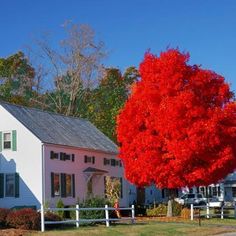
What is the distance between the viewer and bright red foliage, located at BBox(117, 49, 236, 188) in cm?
3578

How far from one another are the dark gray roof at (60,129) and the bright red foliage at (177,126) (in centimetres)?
523

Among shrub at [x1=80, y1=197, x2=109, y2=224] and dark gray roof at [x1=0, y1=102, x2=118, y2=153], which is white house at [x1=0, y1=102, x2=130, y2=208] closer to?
dark gray roof at [x1=0, y1=102, x2=118, y2=153]

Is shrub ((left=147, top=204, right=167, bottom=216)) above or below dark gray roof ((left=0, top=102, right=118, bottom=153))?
below

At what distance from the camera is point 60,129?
43.7m

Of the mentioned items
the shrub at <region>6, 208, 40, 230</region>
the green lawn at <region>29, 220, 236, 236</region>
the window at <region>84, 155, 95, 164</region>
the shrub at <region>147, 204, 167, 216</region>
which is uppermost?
the window at <region>84, 155, 95, 164</region>

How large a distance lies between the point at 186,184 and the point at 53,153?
945 centimetres

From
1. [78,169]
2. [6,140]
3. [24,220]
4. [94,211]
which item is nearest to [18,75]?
[78,169]

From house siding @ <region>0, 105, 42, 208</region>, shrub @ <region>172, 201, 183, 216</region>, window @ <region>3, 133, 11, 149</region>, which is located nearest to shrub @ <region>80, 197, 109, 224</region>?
house siding @ <region>0, 105, 42, 208</region>

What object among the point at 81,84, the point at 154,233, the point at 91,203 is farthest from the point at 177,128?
the point at 81,84

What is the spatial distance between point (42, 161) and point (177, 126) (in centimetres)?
941

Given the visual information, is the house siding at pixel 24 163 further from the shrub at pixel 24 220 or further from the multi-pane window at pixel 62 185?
the shrub at pixel 24 220

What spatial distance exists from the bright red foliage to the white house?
4.83 meters

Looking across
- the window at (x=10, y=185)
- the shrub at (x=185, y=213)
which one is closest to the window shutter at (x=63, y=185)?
the window at (x=10, y=185)

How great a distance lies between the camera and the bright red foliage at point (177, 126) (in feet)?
117
